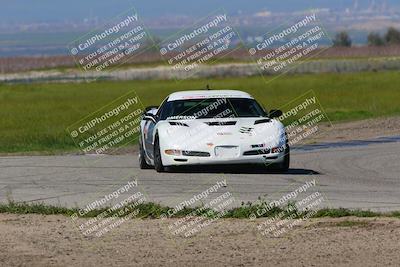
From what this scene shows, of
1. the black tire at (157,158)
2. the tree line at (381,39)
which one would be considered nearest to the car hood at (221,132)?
the black tire at (157,158)

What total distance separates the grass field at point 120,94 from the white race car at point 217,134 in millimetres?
8202

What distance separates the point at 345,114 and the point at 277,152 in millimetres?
19831

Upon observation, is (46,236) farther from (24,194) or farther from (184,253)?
(24,194)

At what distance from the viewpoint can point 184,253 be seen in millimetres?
11992

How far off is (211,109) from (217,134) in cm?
93

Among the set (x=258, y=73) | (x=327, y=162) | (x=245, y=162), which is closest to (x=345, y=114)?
(x=327, y=162)

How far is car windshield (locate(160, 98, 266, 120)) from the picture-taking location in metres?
20.7

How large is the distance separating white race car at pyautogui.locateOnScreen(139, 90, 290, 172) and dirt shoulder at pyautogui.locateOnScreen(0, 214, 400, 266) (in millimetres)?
5994

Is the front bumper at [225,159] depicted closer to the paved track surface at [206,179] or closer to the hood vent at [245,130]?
the paved track surface at [206,179]

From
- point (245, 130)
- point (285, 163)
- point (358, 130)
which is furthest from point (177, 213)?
point (358, 130)

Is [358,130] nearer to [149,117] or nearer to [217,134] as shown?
[149,117]

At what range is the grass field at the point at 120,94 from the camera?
35125 millimetres

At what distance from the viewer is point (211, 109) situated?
2088 centimetres

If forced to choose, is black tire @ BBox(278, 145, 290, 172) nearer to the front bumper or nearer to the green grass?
the front bumper
